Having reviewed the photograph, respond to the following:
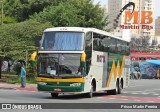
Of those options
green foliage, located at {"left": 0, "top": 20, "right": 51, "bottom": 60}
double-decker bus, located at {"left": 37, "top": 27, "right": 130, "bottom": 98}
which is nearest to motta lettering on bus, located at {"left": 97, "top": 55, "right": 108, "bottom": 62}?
double-decker bus, located at {"left": 37, "top": 27, "right": 130, "bottom": 98}

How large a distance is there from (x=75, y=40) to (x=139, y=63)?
53146 mm

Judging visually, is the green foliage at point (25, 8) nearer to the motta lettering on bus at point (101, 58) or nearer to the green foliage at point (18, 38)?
the green foliage at point (18, 38)

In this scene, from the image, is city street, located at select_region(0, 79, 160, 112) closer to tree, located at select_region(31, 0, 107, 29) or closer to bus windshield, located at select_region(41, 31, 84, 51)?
bus windshield, located at select_region(41, 31, 84, 51)

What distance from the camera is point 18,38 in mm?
41812

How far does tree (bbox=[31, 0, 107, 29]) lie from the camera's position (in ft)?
168

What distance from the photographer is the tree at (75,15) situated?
2016 inches

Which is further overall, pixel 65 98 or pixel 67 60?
pixel 65 98

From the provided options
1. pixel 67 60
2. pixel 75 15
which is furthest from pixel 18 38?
pixel 67 60

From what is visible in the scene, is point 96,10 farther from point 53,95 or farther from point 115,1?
point 115,1

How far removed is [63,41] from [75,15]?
28563 mm

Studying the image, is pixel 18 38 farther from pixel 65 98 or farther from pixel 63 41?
pixel 63 41

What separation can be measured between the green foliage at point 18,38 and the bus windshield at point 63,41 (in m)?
15.8

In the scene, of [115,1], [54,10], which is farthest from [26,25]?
[115,1]

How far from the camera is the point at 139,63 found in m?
76.4
